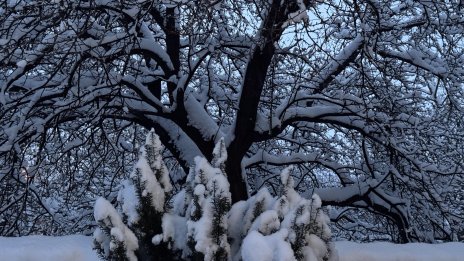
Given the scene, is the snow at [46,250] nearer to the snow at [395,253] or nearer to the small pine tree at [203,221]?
the small pine tree at [203,221]

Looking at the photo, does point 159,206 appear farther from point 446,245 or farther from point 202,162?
point 446,245

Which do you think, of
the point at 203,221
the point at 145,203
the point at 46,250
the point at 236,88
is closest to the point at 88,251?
the point at 46,250

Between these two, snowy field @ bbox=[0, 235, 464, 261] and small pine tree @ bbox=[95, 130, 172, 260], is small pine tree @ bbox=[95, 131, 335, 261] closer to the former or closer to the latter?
small pine tree @ bbox=[95, 130, 172, 260]

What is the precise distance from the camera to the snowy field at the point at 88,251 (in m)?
3.94

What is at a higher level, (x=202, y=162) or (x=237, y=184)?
(x=237, y=184)

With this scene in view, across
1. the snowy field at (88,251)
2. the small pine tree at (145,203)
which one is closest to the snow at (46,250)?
the snowy field at (88,251)

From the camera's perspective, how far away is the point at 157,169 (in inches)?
142

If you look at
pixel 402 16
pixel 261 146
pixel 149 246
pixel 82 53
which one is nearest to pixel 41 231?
pixel 261 146


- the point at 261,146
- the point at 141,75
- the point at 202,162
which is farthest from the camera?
the point at 261,146

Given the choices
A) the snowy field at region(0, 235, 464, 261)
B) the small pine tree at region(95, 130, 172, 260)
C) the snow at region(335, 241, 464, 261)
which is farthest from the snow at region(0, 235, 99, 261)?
the snow at region(335, 241, 464, 261)

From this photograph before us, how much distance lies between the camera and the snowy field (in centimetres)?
394

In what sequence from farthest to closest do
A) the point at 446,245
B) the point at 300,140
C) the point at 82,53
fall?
1. the point at 300,140
2. the point at 82,53
3. the point at 446,245

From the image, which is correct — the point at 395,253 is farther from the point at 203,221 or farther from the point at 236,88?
the point at 236,88

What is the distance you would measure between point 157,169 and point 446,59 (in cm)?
647
